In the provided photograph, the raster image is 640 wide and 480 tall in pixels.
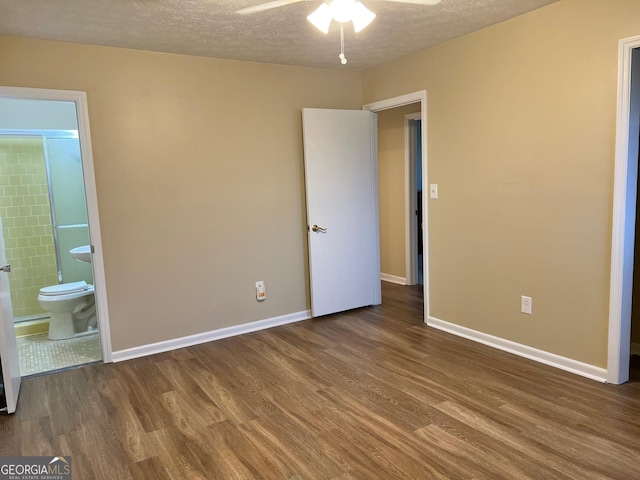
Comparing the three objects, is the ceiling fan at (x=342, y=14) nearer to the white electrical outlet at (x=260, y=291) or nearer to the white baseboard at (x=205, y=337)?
the white electrical outlet at (x=260, y=291)

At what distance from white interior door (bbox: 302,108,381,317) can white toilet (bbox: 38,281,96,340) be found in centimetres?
221

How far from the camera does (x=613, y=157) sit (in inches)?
104

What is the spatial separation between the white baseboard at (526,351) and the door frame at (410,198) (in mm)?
1577

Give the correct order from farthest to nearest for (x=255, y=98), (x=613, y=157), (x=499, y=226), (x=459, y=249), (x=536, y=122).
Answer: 1. (x=255, y=98)
2. (x=459, y=249)
3. (x=499, y=226)
4. (x=536, y=122)
5. (x=613, y=157)

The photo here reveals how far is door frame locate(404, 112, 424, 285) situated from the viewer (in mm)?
5410

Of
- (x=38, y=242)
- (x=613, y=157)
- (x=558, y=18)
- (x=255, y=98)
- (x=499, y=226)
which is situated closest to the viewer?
(x=613, y=157)

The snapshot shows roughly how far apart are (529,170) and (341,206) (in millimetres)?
1778

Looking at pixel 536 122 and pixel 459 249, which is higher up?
pixel 536 122

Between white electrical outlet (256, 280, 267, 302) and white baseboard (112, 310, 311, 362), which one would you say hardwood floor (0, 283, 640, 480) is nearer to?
white baseboard (112, 310, 311, 362)

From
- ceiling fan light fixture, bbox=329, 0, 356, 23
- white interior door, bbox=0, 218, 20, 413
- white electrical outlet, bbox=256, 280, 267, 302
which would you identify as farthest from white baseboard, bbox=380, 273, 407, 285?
white interior door, bbox=0, 218, 20, 413

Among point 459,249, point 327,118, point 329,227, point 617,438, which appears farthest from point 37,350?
point 617,438

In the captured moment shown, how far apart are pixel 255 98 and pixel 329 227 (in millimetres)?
1350

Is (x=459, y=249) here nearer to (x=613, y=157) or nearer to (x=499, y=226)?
(x=499, y=226)

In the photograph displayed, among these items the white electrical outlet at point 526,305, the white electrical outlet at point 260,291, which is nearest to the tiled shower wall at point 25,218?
the white electrical outlet at point 260,291
